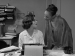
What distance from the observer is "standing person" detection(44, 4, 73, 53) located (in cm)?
211

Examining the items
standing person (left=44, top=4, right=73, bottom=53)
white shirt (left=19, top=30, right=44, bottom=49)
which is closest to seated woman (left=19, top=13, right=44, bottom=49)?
white shirt (left=19, top=30, right=44, bottom=49)

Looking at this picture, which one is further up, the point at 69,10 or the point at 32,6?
the point at 32,6

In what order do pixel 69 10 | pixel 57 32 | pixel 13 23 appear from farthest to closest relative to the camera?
pixel 13 23, pixel 69 10, pixel 57 32

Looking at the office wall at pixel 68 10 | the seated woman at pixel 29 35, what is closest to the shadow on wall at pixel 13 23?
the office wall at pixel 68 10

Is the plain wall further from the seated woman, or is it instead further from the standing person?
the seated woman

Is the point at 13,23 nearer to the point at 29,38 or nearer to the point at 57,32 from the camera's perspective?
the point at 29,38

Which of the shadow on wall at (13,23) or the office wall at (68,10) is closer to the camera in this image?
the office wall at (68,10)

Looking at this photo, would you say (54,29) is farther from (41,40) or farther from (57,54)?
(57,54)

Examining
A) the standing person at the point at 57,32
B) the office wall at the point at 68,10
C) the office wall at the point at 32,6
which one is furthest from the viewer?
the office wall at the point at 32,6

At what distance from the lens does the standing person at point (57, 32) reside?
211 centimetres

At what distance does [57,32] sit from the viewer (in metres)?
2.23

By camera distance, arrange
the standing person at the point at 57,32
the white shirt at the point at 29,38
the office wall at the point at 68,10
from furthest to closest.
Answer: the office wall at the point at 68,10 < the white shirt at the point at 29,38 < the standing person at the point at 57,32

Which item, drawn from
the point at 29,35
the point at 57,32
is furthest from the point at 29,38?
the point at 57,32

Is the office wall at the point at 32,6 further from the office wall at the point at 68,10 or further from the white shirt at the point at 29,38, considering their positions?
the white shirt at the point at 29,38
